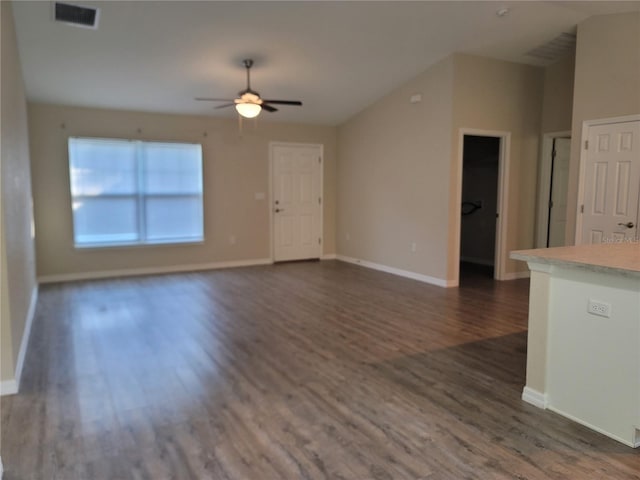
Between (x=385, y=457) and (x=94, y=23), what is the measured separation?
174 inches

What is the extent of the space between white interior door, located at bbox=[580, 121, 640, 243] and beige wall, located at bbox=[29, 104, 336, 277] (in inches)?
171

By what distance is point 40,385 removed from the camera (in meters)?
2.96

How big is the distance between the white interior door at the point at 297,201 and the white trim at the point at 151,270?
0.55 m

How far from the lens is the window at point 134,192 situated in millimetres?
6375

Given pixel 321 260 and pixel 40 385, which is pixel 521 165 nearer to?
pixel 321 260

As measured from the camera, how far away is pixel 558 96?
612cm

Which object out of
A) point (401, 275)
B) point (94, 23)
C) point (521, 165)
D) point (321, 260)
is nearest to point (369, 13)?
point (94, 23)

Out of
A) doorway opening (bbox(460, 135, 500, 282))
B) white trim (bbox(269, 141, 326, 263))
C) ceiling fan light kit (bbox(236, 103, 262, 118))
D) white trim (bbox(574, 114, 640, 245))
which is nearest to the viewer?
white trim (bbox(574, 114, 640, 245))

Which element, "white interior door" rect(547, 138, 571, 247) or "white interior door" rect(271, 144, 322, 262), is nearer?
"white interior door" rect(547, 138, 571, 247)

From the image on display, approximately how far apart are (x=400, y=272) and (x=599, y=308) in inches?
173

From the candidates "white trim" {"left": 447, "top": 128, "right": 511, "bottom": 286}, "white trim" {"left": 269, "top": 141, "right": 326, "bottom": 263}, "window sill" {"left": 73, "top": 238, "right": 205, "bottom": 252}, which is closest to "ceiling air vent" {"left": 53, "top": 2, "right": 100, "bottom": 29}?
"window sill" {"left": 73, "top": 238, "right": 205, "bottom": 252}

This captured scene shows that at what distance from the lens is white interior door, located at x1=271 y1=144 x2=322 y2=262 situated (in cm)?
790

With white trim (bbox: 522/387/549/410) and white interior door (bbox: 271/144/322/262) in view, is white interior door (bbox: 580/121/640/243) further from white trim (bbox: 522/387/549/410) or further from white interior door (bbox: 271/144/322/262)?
white interior door (bbox: 271/144/322/262)

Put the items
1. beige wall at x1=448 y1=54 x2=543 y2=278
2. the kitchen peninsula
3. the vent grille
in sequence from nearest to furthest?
the kitchen peninsula, the vent grille, beige wall at x1=448 y1=54 x2=543 y2=278
